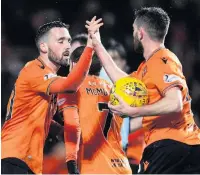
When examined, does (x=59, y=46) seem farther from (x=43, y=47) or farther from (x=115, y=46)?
(x=115, y=46)

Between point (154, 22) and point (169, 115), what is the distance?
2.88 ft

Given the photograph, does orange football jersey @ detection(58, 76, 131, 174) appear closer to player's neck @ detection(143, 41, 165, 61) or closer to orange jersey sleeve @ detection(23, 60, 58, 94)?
orange jersey sleeve @ detection(23, 60, 58, 94)

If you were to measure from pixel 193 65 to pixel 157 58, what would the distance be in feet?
16.4

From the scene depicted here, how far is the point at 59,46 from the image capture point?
218 inches

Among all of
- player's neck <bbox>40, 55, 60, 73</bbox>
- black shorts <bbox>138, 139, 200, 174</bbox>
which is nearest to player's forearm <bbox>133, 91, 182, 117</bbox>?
black shorts <bbox>138, 139, 200, 174</bbox>

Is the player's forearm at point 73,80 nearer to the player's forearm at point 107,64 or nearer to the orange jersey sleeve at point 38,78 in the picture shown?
the orange jersey sleeve at point 38,78

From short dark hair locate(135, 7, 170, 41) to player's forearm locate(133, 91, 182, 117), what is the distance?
30.9 inches

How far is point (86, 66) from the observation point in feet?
16.3

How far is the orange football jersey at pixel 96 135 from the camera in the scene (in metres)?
5.16

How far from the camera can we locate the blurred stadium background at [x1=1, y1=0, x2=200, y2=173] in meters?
8.46

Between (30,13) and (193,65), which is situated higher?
(30,13)

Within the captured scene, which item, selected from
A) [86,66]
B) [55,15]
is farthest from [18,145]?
[55,15]

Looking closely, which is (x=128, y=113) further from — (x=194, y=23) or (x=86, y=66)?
(x=194, y=23)

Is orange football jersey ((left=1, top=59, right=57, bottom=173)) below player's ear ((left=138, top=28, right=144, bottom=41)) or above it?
below
